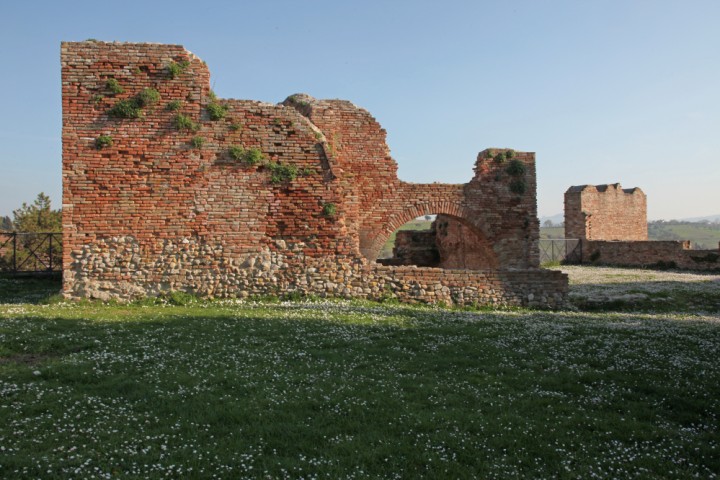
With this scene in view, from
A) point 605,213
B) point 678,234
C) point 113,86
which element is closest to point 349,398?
point 113,86

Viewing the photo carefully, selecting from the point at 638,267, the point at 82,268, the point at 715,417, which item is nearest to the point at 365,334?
the point at 715,417

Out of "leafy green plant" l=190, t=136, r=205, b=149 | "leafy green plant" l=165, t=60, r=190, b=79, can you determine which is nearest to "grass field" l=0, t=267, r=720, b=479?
"leafy green plant" l=190, t=136, r=205, b=149

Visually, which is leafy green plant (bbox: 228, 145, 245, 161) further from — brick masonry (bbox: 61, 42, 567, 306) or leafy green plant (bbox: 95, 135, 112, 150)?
leafy green plant (bbox: 95, 135, 112, 150)

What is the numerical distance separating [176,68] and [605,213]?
87.6 ft

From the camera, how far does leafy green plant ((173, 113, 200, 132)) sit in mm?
11867

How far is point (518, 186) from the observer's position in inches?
613

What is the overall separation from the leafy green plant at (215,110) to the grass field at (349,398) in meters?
5.11

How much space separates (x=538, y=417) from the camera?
16.2 ft

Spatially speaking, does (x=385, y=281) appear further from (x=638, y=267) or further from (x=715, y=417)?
(x=638, y=267)

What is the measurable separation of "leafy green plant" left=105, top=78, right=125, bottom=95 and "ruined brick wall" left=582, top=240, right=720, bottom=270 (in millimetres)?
23830

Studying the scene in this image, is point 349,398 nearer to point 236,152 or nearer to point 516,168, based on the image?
point 236,152

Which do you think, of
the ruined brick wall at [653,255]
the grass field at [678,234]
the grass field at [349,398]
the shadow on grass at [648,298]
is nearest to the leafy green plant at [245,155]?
the grass field at [349,398]

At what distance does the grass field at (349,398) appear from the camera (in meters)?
4.00

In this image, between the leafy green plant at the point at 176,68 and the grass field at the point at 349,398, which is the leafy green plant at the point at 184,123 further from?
the grass field at the point at 349,398
